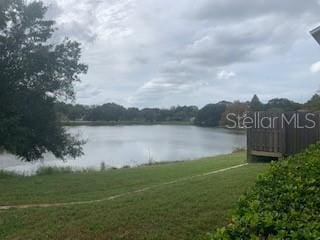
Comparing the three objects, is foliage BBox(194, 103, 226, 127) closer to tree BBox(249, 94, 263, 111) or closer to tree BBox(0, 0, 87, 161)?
tree BBox(249, 94, 263, 111)

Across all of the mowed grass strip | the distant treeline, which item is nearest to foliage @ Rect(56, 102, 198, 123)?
the distant treeline

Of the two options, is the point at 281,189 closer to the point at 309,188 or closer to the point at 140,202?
the point at 309,188

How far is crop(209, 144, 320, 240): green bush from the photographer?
2.83 metres

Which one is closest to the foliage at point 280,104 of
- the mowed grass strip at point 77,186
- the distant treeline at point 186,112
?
the distant treeline at point 186,112

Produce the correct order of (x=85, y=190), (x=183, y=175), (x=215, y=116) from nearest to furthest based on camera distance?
1. (x=85, y=190)
2. (x=183, y=175)
3. (x=215, y=116)

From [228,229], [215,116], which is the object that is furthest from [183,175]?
[215,116]

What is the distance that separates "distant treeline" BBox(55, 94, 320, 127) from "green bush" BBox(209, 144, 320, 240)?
15.2 metres

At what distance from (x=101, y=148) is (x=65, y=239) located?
29.2 metres

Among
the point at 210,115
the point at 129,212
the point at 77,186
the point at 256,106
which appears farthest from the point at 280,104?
the point at 129,212

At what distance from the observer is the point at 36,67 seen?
17.6 metres

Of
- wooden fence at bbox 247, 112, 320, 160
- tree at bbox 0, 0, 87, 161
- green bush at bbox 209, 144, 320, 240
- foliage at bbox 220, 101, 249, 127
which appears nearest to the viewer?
green bush at bbox 209, 144, 320, 240

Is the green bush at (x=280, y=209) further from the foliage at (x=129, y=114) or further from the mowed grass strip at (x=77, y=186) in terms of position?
the foliage at (x=129, y=114)

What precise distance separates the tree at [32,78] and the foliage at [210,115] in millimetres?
35988

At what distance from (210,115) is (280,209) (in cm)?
5923
